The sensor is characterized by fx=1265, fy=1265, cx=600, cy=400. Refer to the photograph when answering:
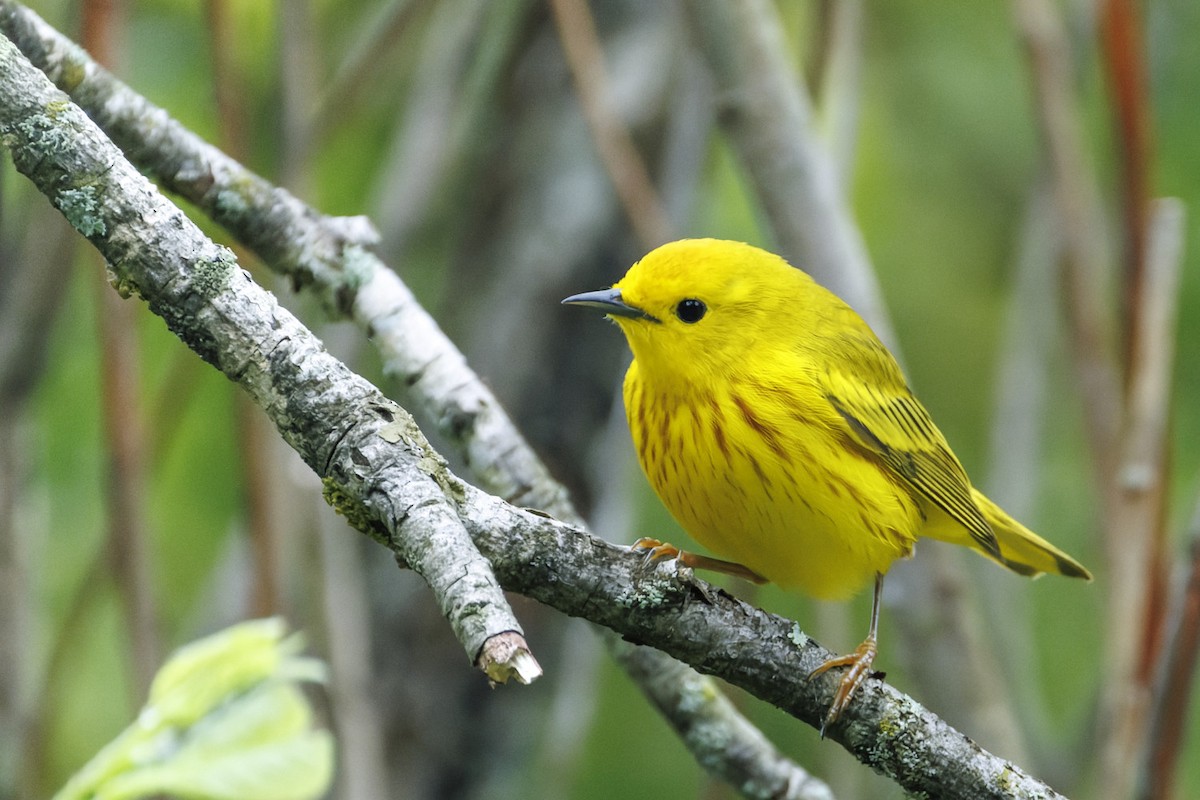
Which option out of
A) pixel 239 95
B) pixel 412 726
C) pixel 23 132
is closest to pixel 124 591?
pixel 239 95

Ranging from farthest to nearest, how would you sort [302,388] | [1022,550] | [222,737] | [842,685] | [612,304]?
[1022,550] < [612,304] < [842,685] < [222,737] < [302,388]

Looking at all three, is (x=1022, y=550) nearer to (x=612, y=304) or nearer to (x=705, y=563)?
(x=705, y=563)

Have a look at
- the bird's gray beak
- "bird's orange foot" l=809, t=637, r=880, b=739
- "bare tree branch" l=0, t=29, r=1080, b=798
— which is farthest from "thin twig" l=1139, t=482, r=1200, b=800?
"bare tree branch" l=0, t=29, r=1080, b=798

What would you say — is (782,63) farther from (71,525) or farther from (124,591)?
(71,525)

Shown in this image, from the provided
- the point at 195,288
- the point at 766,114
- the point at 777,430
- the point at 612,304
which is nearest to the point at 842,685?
the point at 777,430

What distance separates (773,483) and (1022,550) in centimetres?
117

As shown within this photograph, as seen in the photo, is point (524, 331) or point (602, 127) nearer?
point (602, 127)

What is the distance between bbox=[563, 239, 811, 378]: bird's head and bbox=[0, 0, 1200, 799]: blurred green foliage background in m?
0.72

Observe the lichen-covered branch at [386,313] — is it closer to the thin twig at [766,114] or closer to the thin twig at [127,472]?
the thin twig at [127,472]

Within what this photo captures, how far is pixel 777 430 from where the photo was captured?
280 cm

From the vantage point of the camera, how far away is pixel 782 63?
324 centimetres

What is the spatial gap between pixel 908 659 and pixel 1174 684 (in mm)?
937

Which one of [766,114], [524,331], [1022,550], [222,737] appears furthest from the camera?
[524,331]

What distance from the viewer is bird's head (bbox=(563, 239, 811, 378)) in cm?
300
